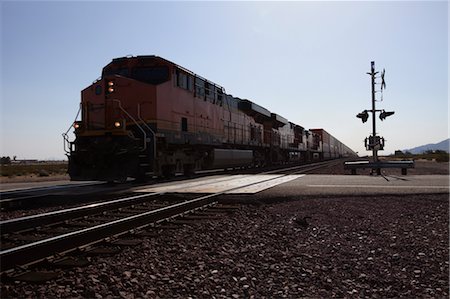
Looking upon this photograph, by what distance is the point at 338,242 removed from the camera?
4.42 meters

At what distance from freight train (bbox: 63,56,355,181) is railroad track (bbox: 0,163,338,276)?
141 inches

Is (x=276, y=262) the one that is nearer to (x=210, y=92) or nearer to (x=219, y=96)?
(x=210, y=92)

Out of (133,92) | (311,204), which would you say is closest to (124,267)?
(311,204)

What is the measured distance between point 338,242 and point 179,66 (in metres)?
10.3

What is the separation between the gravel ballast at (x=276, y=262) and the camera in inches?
114

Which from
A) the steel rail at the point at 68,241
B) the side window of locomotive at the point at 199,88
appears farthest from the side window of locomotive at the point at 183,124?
the steel rail at the point at 68,241

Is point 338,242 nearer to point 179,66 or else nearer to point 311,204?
point 311,204

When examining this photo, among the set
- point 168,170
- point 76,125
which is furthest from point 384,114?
point 76,125

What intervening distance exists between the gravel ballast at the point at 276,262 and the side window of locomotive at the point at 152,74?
7938 millimetres

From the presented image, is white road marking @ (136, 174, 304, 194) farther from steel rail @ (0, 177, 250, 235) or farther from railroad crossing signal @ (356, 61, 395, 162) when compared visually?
railroad crossing signal @ (356, 61, 395, 162)

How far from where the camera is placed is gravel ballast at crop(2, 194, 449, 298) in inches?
114

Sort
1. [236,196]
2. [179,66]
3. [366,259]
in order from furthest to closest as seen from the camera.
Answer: [179,66] < [236,196] < [366,259]

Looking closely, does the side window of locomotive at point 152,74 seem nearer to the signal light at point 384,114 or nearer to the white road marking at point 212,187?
the white road marking at point 212,187

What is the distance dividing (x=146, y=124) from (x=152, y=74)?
209 cm
